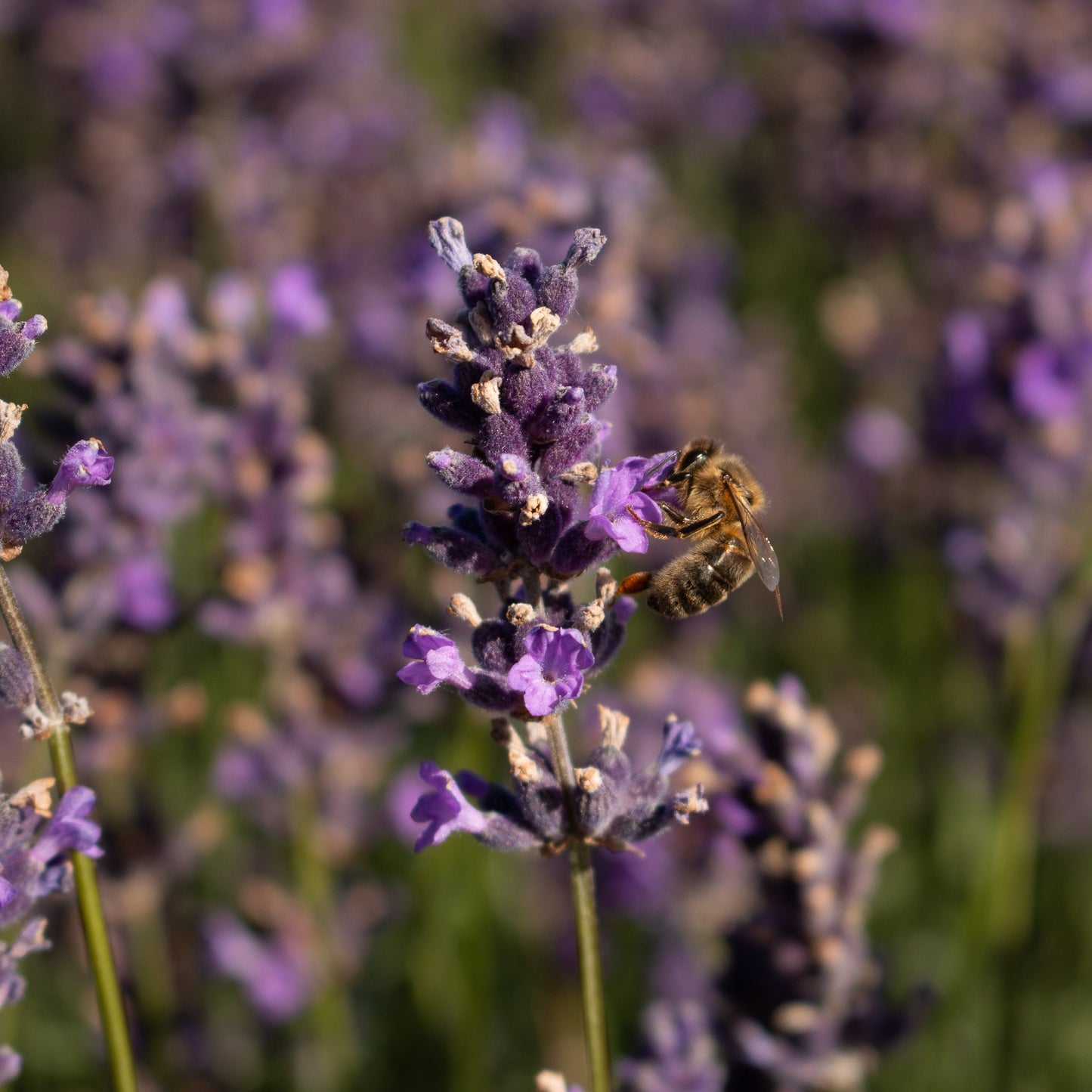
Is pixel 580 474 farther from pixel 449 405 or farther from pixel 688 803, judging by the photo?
pixel 688 803

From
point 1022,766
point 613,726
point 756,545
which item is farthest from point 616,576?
point 613,726

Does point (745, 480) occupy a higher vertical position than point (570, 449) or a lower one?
higher

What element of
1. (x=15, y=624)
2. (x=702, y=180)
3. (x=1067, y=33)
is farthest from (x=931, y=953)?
(x=702, y=180)

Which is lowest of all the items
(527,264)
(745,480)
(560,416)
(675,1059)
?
(675,1059)

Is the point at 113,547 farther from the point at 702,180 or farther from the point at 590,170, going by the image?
the point at 702,180

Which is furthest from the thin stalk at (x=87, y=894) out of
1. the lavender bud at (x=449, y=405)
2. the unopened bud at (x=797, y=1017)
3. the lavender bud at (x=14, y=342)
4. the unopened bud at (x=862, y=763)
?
the unopened bud at (x=862, y=763)

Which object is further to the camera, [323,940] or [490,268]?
[323,940]

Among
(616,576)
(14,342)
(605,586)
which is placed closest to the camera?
(14,342)
